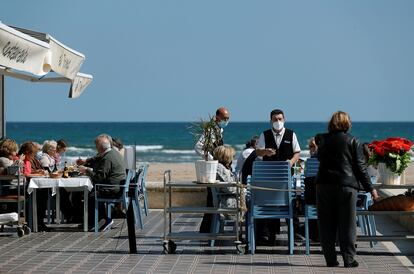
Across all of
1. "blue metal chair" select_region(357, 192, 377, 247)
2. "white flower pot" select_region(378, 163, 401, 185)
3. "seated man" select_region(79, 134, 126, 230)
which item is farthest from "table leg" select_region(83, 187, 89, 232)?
"white flower pot" select_region(378, 163, 401, 185)

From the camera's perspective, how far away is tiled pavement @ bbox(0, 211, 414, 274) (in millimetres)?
10516

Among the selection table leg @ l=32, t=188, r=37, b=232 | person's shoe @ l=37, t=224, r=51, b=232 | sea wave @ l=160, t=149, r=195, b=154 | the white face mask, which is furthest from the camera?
sea wave @ l=160, t=149, r=195, b=154

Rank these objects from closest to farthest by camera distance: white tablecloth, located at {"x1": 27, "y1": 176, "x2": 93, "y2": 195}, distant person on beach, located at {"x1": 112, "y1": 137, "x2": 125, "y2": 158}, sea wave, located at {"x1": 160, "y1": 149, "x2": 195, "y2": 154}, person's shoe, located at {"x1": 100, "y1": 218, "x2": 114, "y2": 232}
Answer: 1. white tablecloth, located at {"x1": 27, "y1": 176, "x2": 93, "y2": 195}
2. person's shoe, located at {"x1": 100, "y1": 218, "x2": 114, "y2": 232}
3. distant person on beach, located at {"x1": 112, "y1": 137, "x2": 125, "y2": 158}
4. sea wave, located at {"x1": 160, "y1": 149, "x2": 195, "y2": 154}

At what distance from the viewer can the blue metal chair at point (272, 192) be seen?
11.8 meters

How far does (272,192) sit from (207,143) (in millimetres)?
1065

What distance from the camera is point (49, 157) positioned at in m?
16.2

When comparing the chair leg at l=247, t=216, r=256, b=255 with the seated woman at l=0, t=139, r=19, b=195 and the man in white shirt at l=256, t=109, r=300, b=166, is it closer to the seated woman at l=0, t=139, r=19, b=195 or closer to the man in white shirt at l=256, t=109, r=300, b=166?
the man in white shirt at l=256, t=109, r=300, b=166

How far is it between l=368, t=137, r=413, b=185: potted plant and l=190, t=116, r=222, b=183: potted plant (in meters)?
1.86

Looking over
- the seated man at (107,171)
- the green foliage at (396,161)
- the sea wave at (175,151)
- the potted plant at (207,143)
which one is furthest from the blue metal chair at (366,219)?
the sea wave at (175,151)

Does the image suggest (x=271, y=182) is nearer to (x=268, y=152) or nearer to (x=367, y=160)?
(x=268, y=152)

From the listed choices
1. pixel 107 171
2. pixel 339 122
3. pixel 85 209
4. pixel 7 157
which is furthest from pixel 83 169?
pixel 339 122

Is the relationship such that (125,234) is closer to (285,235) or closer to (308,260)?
(285,235)

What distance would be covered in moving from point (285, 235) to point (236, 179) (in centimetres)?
210

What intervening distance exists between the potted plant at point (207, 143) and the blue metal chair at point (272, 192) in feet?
1.57
